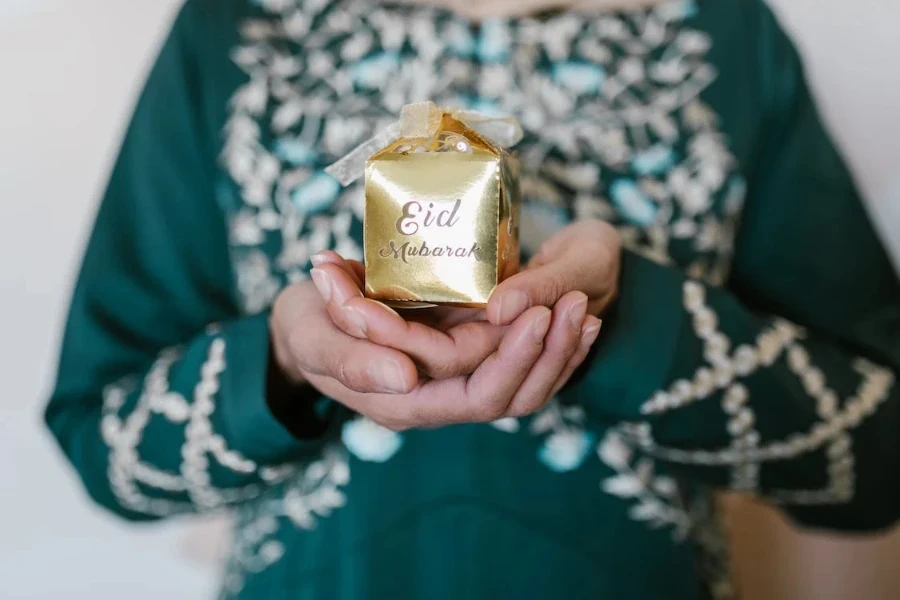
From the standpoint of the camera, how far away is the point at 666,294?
431mm

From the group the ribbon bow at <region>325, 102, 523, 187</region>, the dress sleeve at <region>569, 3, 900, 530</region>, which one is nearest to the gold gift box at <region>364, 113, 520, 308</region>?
the ribbon bow at <region>325, 102, 523, 187</region>

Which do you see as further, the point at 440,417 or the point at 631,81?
the point at 631,81

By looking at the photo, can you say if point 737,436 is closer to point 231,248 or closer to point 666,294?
point 666,294

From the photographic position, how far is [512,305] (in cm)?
30

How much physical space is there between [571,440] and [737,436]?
4.0 inches

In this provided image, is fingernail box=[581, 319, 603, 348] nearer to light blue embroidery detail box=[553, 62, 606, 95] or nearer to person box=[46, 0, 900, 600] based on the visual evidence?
person box=[46, 0, 900, 600]

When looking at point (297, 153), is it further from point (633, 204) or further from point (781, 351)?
point (781, 351)

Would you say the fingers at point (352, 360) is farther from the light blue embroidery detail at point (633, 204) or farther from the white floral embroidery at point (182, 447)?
the light blue embroidery detail at point (633, 204)

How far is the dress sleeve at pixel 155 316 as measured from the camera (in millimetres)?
460

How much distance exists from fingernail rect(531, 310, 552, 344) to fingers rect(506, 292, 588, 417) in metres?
0.01

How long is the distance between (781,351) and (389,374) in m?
0.29

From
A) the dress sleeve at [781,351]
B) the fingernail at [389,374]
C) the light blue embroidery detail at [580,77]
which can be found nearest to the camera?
the fingernail at [389,374]

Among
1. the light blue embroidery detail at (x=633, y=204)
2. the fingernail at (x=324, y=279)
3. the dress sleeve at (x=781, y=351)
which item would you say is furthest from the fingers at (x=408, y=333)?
the light blue embroidery detail at (x=633, y=204)

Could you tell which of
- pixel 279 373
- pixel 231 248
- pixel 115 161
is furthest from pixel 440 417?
pixel 115 161
